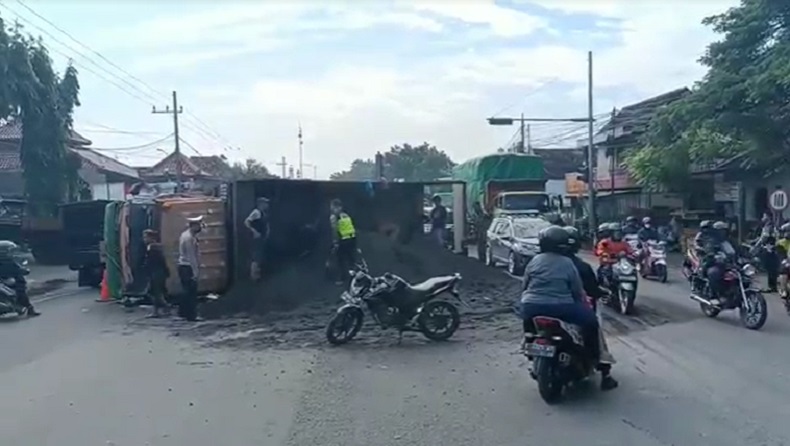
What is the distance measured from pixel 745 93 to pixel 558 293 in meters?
17.7

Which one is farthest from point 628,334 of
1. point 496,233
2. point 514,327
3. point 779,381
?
point 496,233

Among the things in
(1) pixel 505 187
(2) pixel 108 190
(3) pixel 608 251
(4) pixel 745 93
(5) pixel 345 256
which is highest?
(4) pixel 745 93

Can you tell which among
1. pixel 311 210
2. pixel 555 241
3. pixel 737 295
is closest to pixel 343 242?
pixel 311 210

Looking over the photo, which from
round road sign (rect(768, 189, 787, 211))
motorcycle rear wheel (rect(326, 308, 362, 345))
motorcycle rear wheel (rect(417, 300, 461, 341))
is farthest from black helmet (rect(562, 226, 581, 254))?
round road sign (rect(768, 189, 787, 211))

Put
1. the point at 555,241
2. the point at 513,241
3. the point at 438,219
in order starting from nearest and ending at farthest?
the point at 555,241, the point at 513,241, the point at 438,219

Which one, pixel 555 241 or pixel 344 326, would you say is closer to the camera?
pixel 555 241

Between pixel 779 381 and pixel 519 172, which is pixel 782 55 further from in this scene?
pixel 779 381

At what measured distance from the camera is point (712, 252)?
44.8 ft

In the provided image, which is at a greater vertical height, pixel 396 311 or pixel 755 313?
pixel 396 311

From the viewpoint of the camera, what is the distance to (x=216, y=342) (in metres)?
12.4

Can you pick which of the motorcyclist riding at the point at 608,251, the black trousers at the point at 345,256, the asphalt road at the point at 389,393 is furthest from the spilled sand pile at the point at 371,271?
the asphalt road at the point at 389,393

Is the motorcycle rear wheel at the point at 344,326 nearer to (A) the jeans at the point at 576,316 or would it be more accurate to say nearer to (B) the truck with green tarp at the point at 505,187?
(A) the jeans at the point at 576,316

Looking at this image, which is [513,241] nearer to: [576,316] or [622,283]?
[622,283]

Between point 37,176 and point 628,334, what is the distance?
82.0 ft
